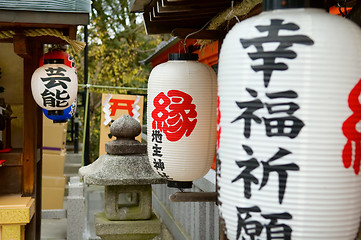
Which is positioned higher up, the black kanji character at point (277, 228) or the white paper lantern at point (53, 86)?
the white paper lantern at point (53, 86)

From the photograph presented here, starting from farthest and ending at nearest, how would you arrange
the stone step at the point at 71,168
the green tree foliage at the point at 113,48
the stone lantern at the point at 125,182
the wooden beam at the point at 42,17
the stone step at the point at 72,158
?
the green tree foliage at the point at 113,48 → the stone step at the point at 72,158 → the stone step at the point at 71,168 → the stone lantern at the point at 125,182 → the wooden beam at the point at 42,17

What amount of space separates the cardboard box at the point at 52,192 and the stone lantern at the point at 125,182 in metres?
4.97

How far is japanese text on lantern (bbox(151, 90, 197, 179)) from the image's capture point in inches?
142

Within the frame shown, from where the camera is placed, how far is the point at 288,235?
6.55 ft

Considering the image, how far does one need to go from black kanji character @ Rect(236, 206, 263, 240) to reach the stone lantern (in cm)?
405

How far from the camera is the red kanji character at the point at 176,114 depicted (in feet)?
11.8

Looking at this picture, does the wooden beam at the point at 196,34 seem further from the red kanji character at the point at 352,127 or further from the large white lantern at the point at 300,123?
the red kanji character at the point at 352,127

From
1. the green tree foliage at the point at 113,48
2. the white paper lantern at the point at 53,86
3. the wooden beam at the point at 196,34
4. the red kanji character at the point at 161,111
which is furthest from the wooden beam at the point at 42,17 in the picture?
the green tree foliage at the point at 113,48

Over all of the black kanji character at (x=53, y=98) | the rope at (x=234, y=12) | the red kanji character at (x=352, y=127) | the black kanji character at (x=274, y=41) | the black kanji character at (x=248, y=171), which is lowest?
the black kanji character at (x=248, y=171)

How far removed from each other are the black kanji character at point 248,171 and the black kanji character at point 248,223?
0.07 meters

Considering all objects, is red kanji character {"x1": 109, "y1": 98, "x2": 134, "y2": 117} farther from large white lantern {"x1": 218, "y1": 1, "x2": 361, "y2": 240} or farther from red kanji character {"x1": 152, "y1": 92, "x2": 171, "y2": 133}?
large white lantern {"x1": 218, "y1": 1, "x2": 361, "y2": 240}

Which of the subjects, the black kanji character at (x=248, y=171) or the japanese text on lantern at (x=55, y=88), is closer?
the black kanji character at (x=248, y=171)

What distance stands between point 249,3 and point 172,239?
6.80 metres

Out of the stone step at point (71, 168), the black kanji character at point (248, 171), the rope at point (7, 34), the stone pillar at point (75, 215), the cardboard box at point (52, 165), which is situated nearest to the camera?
the black kanji character at point (248, 171)
